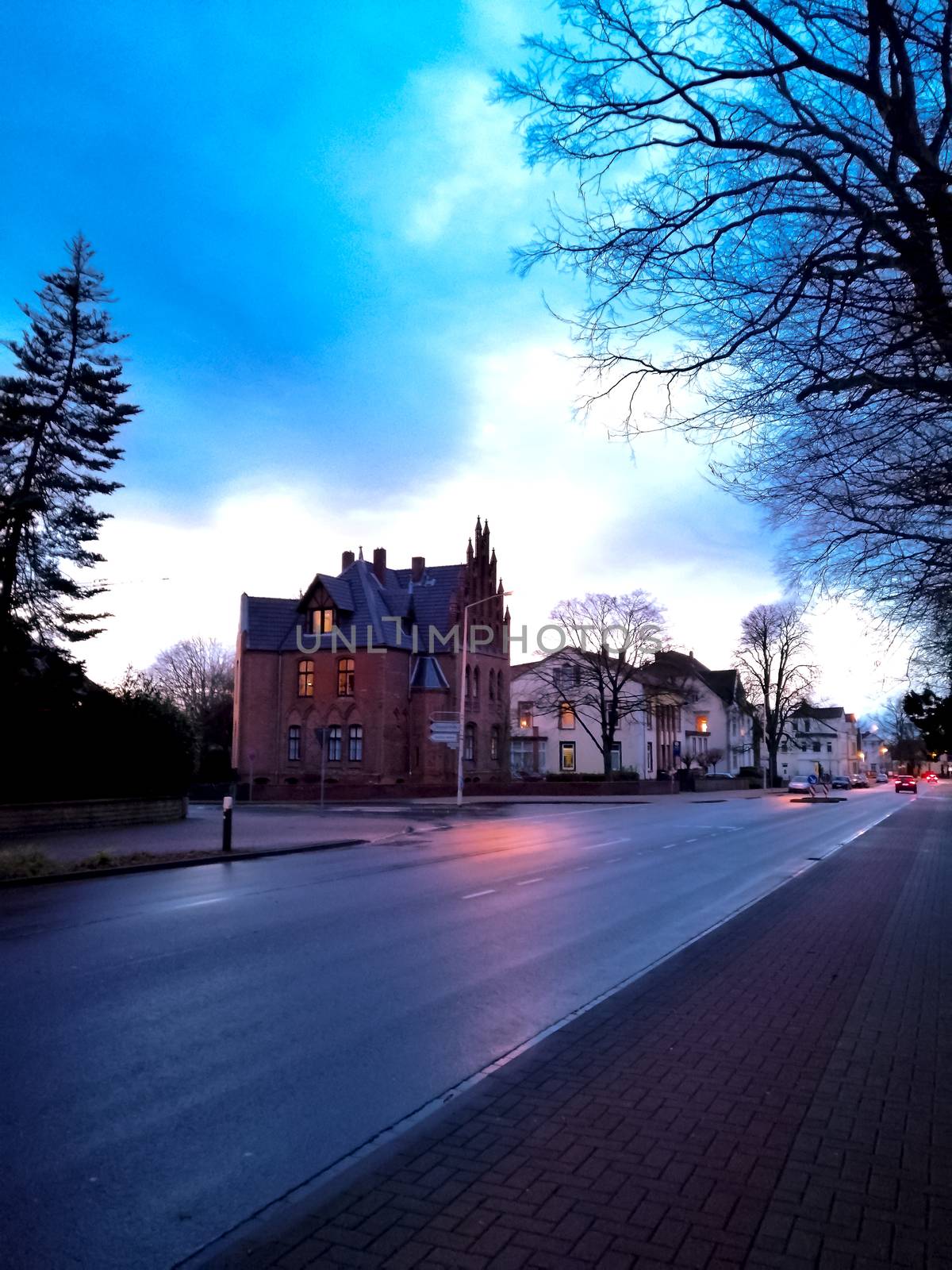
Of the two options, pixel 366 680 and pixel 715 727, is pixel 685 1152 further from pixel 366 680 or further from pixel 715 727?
pixel 715 727

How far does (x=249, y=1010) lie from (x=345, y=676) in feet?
166

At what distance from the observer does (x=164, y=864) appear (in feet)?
59.2

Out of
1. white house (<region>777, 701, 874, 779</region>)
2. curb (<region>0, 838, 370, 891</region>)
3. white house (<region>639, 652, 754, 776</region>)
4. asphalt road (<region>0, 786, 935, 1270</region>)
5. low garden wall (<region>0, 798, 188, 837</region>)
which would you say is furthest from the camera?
white house (<region>777, 701, 874, 779</region>)

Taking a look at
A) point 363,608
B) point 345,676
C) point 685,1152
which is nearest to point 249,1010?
point 685,1152

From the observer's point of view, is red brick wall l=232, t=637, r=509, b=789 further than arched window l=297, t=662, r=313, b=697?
No

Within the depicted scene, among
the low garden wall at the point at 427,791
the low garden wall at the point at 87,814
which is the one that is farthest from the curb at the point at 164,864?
the low garden wall at the point at 427,791

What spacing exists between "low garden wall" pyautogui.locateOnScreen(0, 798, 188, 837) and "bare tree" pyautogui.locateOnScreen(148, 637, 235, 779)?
1561 inches

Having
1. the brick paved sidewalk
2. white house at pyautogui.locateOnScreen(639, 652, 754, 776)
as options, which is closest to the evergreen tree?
the brick paved sidewalk

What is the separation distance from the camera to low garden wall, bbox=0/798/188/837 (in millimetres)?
25156

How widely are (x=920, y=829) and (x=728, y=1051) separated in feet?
90.3

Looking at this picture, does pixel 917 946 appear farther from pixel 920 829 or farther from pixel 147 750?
pixel 147 750

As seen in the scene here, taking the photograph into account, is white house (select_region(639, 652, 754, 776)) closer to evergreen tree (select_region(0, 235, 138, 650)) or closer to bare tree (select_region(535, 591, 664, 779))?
bare tree (select_region(535, 591, 664, 779))

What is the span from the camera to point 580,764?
78.8m

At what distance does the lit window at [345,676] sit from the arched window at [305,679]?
197cm
